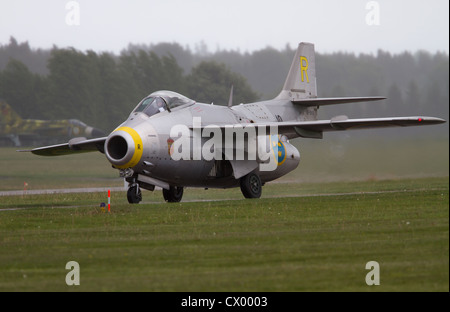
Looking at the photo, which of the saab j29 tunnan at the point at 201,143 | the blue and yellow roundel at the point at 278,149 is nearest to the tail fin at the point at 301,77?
the saab j29 tunnan at the point at 201,143

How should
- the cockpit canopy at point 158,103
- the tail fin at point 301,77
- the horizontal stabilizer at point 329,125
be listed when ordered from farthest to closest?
the tail fin at point 301,77
the horizontal stabilizer at point 329,125
the cockpit canopy at point 158,103

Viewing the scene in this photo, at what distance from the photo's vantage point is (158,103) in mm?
24281

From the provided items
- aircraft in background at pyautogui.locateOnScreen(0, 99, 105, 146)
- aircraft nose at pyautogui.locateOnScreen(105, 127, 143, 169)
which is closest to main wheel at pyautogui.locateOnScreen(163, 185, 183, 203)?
aircraft nose at pyautogui.locateOnScreen(105, 127, 143, 169)

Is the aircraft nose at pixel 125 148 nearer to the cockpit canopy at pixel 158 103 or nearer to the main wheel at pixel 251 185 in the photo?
the cockpit canopy at pixel 158 103

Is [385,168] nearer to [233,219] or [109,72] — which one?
[233,219]

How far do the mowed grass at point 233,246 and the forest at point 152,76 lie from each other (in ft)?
71.2

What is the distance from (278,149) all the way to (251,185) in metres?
1.84

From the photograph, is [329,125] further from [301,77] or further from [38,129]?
[38,129]

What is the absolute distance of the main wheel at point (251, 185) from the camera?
26.3m

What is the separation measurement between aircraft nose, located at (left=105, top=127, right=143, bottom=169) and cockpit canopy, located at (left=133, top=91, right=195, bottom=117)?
1.30 meters

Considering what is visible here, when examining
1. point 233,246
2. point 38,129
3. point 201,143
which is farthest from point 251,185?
point 38,129

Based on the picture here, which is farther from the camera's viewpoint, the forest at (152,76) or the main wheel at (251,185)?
the forest at (152,76)
